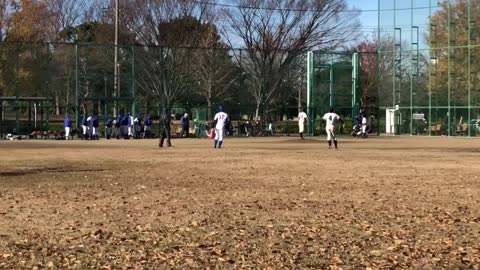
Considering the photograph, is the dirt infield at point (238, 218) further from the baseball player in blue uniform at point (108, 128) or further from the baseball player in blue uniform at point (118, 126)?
the baseball player in blue uniform at point (108, 128)

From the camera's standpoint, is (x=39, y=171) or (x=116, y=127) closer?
(x=39, y=171)

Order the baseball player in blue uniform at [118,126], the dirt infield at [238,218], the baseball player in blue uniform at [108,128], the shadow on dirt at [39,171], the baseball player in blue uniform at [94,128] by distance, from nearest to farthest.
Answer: the dirt infield at [238,218]
the shadow on dirt at [39,171]
the baseball player in blue uniform at [94,128]
the baseball player in blue uniform at [118,126]
the baseball player in blue uniform at [108,128]

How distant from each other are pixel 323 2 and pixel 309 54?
4.03m

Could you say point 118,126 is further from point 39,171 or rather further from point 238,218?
point 238,218

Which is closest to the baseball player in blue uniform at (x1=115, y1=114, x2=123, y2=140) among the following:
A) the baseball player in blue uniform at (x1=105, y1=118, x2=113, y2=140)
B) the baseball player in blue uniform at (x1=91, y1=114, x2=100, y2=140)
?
the baseball player in blue uniform at (x1=105, y1=118, x2=113, y2=140)

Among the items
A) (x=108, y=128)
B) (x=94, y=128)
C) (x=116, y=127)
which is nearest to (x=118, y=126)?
(x=116, y=127)

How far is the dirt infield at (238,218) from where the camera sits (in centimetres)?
671

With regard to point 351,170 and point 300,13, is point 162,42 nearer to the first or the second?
point 300,13

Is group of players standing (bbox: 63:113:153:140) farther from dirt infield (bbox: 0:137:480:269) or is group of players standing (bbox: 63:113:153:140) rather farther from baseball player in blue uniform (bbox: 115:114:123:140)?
dirt infield (bbox: 0:137:480:269)

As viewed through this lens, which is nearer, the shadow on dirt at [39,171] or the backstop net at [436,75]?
the shadow on dirt at [39,171]

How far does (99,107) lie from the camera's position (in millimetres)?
43719

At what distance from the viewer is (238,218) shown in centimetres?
Answer: 909

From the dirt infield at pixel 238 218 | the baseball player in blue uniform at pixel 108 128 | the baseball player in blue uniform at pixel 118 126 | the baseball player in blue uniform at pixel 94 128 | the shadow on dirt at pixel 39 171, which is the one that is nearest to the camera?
the dirt infield at pixel 238 218

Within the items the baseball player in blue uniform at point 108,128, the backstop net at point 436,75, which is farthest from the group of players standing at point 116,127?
the backstop net at point 436,75
